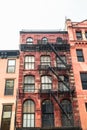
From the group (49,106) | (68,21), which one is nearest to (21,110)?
(49,106)

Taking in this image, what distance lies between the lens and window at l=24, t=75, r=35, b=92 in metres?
25.2

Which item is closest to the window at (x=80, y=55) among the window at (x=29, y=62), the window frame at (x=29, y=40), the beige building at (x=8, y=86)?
the window at (x=29, y=62)

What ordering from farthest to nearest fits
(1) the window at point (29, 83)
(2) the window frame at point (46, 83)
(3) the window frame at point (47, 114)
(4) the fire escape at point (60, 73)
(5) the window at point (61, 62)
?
(5) the window at point (61, 62), (2) the window frame at point (46, 83), (1) the window at point (29, 83), (4) the fire escape at point (60, 73), (3) the window frame at point (47, 114)

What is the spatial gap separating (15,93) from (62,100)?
5737 mm

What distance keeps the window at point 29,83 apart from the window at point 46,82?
1236mm

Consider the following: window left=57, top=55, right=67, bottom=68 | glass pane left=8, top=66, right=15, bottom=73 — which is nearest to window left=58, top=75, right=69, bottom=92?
window left=57, top=55, right=67, bottom=68

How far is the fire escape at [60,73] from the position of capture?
23.3 metres

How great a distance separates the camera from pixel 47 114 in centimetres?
2358

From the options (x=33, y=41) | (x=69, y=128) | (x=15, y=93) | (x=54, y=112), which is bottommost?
(x=69, y=128)

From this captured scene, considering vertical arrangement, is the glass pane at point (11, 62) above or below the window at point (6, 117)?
above

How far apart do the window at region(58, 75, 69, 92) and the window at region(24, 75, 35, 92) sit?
3.32m

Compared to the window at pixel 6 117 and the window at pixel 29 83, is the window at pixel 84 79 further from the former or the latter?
the window at pixel 6 117

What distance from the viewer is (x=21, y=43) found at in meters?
29.1

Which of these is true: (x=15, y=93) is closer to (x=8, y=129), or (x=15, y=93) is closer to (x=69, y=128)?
(x=8, y=129)
